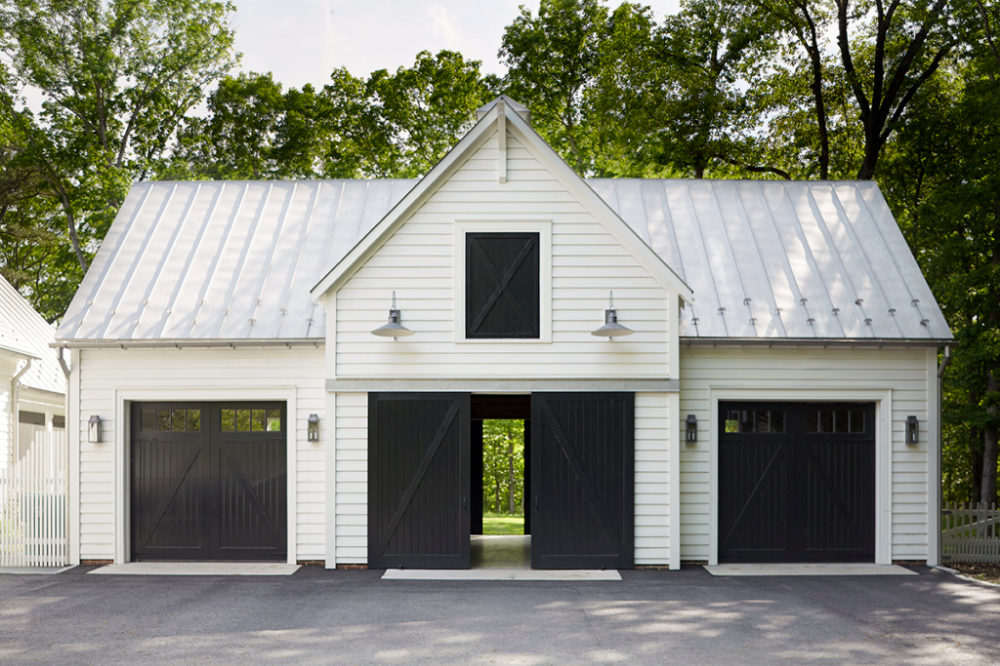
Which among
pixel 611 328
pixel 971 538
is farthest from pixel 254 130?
pixel 971 538

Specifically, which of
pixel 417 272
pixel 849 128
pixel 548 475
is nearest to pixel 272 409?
pixel 417 272

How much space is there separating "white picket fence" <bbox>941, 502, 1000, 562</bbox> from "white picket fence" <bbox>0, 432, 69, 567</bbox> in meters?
12.5

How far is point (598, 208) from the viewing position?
37.8 ft

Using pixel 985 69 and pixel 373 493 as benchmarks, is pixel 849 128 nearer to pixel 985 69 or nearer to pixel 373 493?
pixel 985 69

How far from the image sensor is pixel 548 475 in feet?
37.7

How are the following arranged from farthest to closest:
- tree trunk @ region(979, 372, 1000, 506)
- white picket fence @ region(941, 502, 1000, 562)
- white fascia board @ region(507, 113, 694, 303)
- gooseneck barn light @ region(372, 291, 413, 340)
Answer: tree trunk @ region(979, 372, 1000, 506), white picket fence @ region(941, 502, 1000, 562), white fascia board @ region(507, 113, 694, 303), gooseneck barn light @ region(372, 291, 413, 340)

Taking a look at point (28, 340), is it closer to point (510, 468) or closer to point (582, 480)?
point (582, 480)

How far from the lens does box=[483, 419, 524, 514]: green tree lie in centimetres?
2903

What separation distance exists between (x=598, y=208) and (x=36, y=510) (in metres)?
8.72

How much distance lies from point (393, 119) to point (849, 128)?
43.2ft

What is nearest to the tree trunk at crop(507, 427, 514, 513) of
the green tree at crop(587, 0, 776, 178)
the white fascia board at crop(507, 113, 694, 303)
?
the green tree at crop(587, 0, 776, 178)

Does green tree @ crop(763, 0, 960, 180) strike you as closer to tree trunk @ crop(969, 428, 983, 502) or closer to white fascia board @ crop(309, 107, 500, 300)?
tree trunk @ crop(969, 428, 983, 502)

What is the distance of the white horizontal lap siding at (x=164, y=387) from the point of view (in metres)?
11.9

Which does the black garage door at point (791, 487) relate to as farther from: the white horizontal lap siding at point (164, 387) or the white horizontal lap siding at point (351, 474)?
the white horizontal lap siding at point (164, 387)
